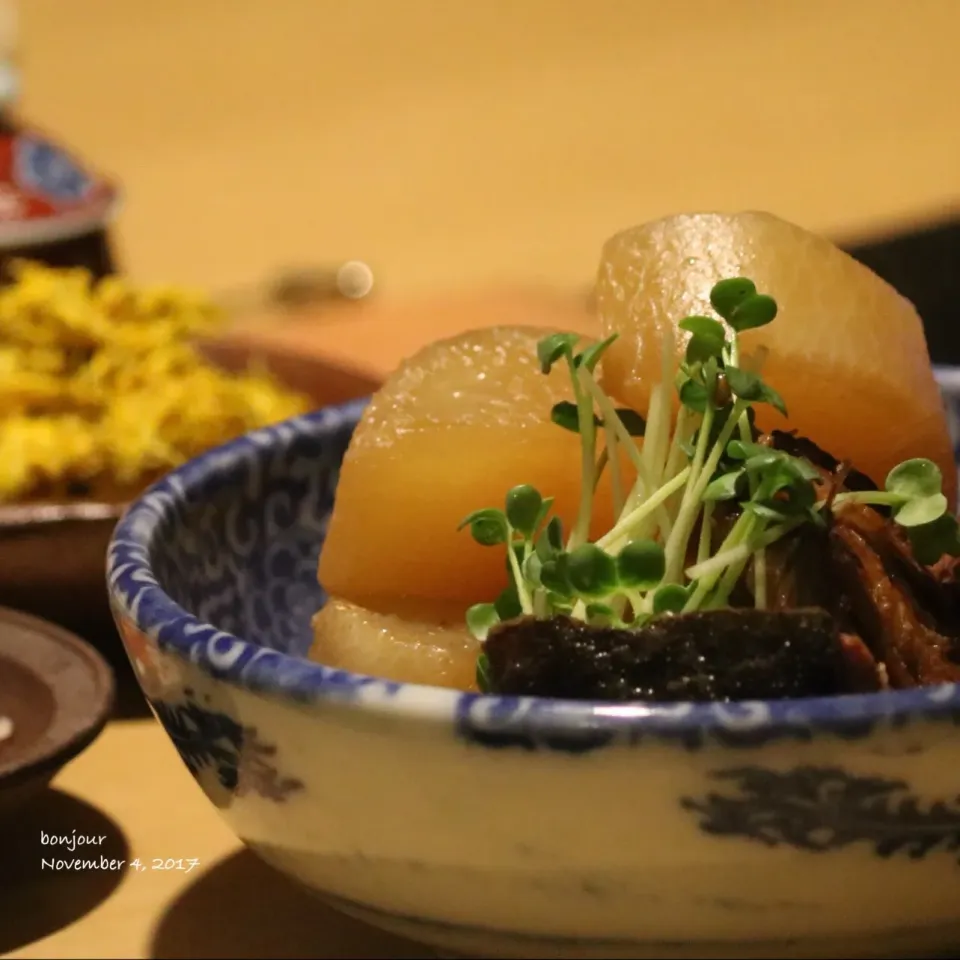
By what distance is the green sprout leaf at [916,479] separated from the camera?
22.1 inches

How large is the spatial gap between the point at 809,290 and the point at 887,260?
99 centimetres

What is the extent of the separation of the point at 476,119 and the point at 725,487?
2190 mm

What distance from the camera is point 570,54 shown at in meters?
2.84

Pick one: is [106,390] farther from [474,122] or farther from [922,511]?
[474,122]

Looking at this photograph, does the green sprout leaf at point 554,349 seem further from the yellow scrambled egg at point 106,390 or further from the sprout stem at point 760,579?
the yellow scrambled egg at point 106,390

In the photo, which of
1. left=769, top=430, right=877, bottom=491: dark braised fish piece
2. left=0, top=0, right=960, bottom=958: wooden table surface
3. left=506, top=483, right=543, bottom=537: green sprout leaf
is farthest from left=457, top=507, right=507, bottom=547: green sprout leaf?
left=0, top=0, right=960, bottom=958: wooden table surface

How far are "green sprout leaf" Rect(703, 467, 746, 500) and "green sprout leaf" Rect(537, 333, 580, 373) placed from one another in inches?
3.3

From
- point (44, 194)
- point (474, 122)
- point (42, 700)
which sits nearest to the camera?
point (42, 700)

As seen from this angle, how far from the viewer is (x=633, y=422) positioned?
62 centimetres

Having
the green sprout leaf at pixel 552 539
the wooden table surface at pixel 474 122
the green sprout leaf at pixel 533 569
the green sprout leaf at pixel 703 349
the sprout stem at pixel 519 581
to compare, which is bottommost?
the wooden table surface at pixel 474 122

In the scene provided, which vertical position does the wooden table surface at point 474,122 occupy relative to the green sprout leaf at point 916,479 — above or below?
below

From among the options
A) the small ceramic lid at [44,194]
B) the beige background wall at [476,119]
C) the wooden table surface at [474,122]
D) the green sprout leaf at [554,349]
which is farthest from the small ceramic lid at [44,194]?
the green sprout leaf at [554,349]

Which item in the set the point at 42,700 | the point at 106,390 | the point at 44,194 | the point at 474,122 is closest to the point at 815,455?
the point at 42,700

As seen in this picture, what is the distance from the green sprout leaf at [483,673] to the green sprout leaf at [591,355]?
126 millimetres
